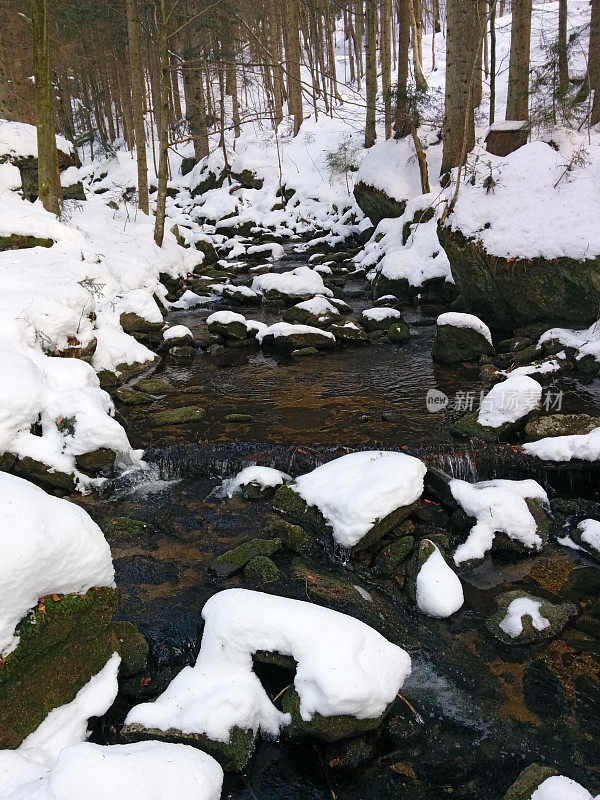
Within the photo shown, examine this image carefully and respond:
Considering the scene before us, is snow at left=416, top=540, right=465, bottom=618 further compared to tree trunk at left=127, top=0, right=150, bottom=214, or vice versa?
tree trunk at left=127, top=0, right=150, bottom=214

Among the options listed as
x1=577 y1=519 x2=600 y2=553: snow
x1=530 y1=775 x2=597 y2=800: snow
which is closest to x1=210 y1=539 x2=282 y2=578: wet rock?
x1=530 y1=775 x2=597 y2=800: snow

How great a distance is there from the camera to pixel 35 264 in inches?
370

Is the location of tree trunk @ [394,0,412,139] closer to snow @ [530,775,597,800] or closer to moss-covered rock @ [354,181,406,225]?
moss-covered rock @ [354,181,406,225]

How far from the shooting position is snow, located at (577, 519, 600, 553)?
5277mm

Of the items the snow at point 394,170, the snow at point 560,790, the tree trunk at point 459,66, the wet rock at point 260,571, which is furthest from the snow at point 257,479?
the snow at point 394,170

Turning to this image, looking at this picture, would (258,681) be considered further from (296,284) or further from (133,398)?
(296,284)

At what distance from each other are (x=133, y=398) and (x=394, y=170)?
11660 millimetres

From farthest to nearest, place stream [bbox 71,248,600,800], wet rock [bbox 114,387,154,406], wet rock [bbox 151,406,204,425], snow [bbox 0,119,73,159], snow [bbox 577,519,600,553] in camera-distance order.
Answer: snow [bbox 0,119,73,159] → wet rock [bbox 114,387,154,406] → wet rock [bbox 151,406,204,425] → snow [bbox 577,519,600,553] → stream [bbox 71,248,600,800]

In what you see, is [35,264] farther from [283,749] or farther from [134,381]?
[283,749]

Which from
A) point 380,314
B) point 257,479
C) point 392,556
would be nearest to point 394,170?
point 380,314

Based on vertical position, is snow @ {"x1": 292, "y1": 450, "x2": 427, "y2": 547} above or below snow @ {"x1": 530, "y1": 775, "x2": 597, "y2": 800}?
above

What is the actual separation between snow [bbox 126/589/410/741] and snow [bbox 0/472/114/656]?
2.83 ft

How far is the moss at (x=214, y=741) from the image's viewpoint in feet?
10.6

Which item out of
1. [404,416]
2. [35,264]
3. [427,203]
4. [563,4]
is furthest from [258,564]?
[563,4]
